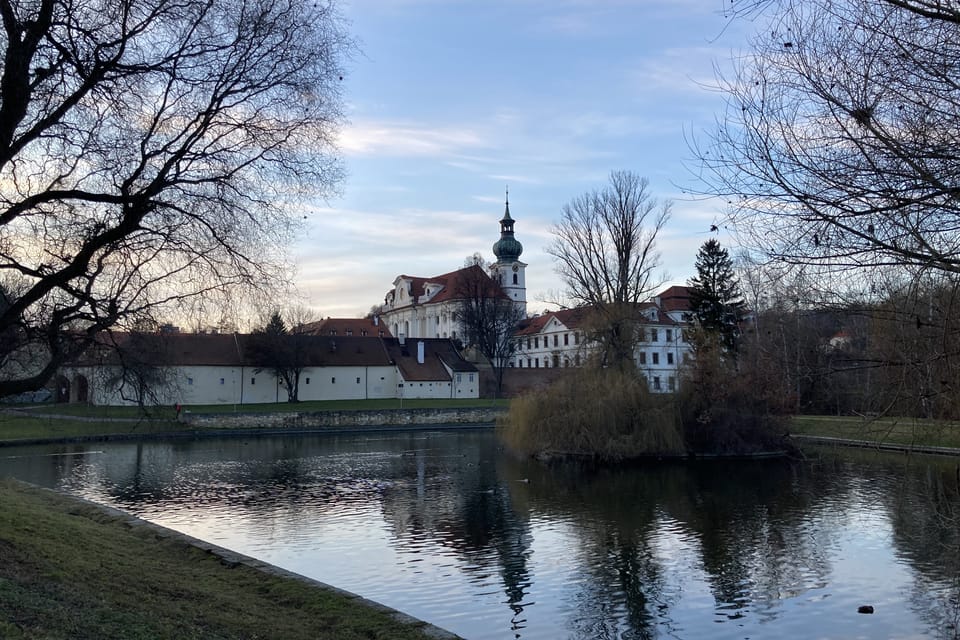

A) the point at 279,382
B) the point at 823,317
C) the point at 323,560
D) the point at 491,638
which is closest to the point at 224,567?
the point at 323,560

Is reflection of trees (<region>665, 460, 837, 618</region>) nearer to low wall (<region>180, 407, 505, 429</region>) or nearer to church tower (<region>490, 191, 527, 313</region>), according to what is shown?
low wall (<region>180, 407, 505, 429</region>)

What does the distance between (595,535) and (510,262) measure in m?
82.8

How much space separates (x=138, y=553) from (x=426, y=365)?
57.3 m

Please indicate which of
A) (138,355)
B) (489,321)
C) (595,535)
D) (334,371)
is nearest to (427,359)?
(489,321)

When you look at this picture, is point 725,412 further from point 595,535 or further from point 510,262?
point 510,262

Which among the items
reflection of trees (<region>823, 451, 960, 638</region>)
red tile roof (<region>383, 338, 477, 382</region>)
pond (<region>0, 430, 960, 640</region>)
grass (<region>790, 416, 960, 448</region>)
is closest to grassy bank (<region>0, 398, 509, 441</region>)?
red tile roof (<region>383, 338, 477, 382</region>)

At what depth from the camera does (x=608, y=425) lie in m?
29.1

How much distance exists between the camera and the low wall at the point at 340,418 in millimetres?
46969

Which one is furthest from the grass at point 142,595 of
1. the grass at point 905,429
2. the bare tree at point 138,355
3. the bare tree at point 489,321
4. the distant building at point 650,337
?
the bare tree at point 489,321

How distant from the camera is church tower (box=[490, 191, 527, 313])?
97.7 m

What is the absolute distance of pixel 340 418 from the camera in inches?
1993

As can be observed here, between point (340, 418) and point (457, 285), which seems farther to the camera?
point (457, 285)

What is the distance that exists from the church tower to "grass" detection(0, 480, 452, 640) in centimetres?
8628

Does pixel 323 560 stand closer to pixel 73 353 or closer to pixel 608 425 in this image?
pixel 73 353
